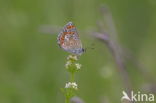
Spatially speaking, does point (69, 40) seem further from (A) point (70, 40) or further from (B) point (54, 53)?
(B) point (54, 53)

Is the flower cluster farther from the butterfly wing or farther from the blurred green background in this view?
the blurred green background


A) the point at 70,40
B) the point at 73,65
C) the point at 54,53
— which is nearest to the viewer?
the point at 73,65

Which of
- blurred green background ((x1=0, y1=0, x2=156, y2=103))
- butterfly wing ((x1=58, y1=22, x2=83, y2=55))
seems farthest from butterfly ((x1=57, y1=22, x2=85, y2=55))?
blurred green background ((x1=0, y1=0, x2=156, y2=103))

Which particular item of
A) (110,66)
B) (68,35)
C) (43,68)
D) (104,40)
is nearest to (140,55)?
(110,66)

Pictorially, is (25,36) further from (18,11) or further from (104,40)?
(104,40)

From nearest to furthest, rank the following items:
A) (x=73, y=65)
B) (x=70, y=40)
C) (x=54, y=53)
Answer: (x=73, y=65), (x=70, y=40), (x=54, y=53)

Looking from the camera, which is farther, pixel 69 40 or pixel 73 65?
pixel 69 40

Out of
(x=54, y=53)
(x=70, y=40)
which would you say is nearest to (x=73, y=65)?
(x=70, y=40)

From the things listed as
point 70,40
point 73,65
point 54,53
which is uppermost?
point 54,53
